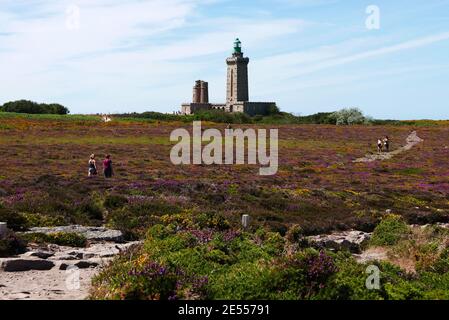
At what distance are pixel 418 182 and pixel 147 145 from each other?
3246cm

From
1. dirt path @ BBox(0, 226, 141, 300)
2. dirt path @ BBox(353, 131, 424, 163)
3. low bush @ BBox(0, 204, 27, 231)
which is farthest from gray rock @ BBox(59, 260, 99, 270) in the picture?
dirt path @ BBox(353, 131, 424, 163)

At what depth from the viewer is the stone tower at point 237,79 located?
154 metres

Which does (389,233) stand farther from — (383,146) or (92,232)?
(383,146)

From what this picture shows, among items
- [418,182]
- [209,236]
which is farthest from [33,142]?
[209,236]

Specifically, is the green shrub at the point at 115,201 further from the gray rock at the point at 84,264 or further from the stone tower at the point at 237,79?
the stone tower at the point at 237,79

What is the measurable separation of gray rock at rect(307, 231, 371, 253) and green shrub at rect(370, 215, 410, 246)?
0.55 m

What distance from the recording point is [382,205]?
29.2 metres

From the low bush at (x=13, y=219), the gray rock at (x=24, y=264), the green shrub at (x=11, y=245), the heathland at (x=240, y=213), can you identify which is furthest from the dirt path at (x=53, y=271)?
the low bush at (x=13, y=219)

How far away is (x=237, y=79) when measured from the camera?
15500 centimetres

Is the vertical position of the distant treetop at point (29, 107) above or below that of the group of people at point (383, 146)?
above

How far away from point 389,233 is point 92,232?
31.7ft

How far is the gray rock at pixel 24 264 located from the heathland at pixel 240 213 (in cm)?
211

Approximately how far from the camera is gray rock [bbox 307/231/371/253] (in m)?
18.5

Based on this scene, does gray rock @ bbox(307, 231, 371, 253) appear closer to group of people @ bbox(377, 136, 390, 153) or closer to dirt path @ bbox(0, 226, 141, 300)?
dirt path @ bbox(0, 226, 141, 300)
